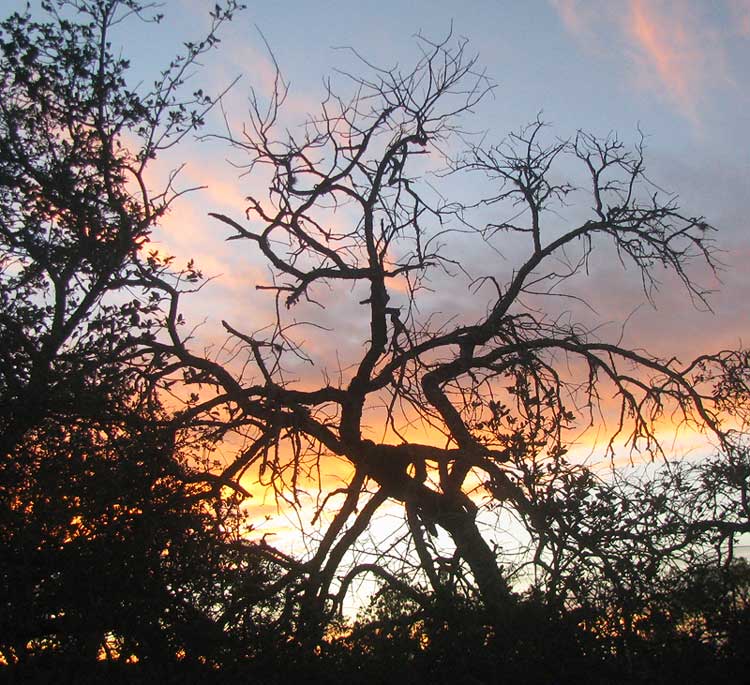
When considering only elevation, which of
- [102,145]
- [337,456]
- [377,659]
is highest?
[102,145]

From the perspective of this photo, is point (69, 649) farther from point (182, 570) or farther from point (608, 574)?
point (608, 574)

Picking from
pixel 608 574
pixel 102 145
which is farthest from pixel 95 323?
pixel 608 574

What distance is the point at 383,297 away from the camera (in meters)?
8.54

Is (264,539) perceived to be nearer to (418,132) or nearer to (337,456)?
(337,456)

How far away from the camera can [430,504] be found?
29.1 feet

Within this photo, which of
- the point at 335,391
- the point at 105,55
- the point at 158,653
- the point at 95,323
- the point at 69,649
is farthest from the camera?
the point at 335,391

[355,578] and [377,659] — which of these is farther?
[355,578]

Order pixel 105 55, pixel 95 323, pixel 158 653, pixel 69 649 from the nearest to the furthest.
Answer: pixel 69 649
pixel 158 653
pixel 95 323
pixel 105 55

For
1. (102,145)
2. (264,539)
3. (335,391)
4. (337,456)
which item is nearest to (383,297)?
(335,391)

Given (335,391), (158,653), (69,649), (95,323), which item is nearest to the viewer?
(69,649)

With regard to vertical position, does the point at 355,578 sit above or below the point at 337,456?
below

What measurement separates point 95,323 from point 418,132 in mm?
3793

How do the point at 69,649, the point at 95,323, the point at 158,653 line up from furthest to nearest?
the point at 95,323
the point at 158,653
the point at 69,649

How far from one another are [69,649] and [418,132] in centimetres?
582
